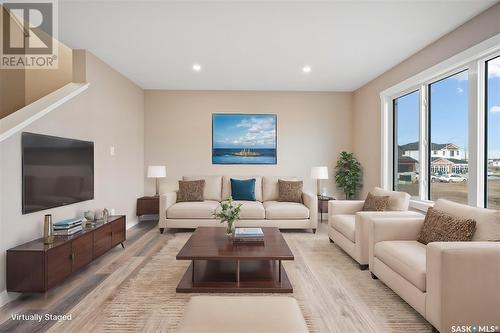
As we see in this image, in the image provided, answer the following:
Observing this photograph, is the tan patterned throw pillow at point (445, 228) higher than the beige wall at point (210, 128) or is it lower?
lower

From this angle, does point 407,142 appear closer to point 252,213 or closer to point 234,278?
point 252,213

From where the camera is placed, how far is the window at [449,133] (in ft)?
10.9

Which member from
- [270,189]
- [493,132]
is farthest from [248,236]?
[493,132]

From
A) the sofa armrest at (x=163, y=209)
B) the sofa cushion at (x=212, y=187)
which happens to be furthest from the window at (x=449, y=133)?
the sofa armrest at (x=163, y=209)

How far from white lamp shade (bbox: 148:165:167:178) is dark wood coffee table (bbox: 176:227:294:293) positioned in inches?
97.6

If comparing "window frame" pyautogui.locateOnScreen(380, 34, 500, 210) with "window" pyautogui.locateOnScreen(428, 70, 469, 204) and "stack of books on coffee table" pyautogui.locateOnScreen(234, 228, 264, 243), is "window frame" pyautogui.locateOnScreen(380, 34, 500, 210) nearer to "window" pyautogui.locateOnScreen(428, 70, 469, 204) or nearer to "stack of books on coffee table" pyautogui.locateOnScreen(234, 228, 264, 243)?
"window" pyautogui.locateOnScreen(428, 70, 469, 204)

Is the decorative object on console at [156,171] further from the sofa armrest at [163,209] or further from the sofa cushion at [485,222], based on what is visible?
the sofa cushion at [485,222]

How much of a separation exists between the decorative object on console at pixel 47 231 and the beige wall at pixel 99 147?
20cm

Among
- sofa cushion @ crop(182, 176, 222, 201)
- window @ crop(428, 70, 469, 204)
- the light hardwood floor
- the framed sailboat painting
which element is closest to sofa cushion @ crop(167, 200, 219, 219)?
sofa cushion @ crop(182, 176, 222, 201)

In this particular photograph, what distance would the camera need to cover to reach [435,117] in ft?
12.5

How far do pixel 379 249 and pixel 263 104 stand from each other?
3.99 meters

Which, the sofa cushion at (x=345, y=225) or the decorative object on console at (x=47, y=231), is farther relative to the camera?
the sofa cushion at (x=345, y=225)

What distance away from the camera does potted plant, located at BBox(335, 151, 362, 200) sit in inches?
220

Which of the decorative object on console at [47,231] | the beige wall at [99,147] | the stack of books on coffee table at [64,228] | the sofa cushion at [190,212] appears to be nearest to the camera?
the beige wall at [99,147]
